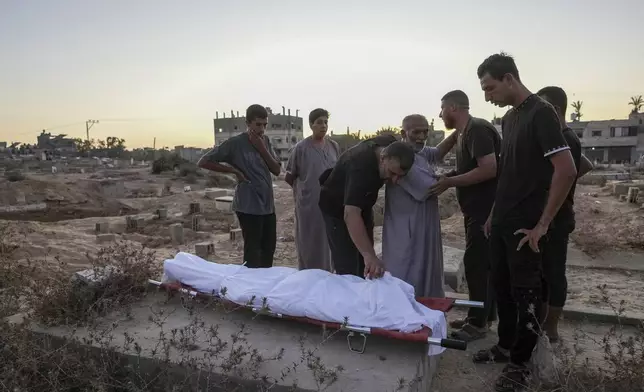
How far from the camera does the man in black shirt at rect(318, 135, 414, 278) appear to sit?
116 inches

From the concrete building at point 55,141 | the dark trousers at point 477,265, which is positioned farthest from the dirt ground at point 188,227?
the concrete building at point 55,141

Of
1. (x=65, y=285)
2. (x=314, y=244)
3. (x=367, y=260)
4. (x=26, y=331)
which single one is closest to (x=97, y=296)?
(x=65, y=285)

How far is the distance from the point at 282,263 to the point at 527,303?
16.6 ft

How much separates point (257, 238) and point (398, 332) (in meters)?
2.05

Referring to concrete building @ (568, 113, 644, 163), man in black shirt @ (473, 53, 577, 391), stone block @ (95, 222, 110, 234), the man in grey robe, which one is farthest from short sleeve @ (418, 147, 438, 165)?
concrete building @ (568, 113, 644, 163)

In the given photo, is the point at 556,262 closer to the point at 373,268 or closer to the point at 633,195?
the point at 373,268

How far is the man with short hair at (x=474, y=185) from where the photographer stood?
3.19 meters

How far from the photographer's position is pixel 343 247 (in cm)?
343

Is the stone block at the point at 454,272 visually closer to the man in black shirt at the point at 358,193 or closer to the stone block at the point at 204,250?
the man in black shirt at the point at 358,193

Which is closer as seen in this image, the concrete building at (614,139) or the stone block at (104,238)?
the stone block at (104,238)

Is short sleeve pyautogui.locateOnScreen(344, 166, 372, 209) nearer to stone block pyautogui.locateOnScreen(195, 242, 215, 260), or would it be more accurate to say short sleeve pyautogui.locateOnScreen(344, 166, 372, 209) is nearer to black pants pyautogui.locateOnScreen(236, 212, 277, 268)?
black pants pyautogui.locateOnScreen(236, 212, 277, 268)

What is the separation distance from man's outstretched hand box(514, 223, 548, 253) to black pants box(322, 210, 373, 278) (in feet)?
3.76

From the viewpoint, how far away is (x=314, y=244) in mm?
4547

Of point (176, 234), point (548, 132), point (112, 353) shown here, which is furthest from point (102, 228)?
point (548, 132)
